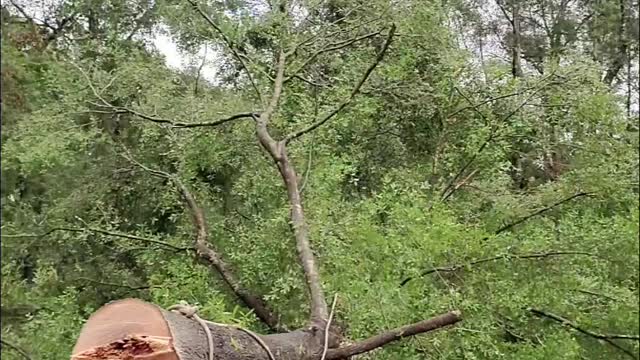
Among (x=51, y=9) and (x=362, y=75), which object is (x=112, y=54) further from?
(x=362, y=75)

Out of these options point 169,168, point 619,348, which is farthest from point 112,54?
point 619,348

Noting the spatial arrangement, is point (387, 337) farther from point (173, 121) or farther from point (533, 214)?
point (173, 121)

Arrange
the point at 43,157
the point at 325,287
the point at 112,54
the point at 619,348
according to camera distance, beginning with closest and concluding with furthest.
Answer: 1. the point at 619,348
2. the point at 325,287
3. the point at 43,157
4. the point at 112,54

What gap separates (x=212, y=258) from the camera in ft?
10.5

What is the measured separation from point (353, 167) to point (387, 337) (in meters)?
1.09

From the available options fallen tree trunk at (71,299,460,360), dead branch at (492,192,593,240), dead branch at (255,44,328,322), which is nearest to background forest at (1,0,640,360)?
dead branch at (492,192,593,240)

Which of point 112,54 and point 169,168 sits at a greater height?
point 112,54

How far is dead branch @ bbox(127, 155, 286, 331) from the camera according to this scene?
3.12m

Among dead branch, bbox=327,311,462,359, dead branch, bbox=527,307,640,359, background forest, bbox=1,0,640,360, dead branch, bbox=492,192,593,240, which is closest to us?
dead branch, bbox=527,307,640,359

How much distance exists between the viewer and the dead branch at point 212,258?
3.12 m

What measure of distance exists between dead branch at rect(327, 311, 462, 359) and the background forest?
0.20 metres

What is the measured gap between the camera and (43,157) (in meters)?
2.93

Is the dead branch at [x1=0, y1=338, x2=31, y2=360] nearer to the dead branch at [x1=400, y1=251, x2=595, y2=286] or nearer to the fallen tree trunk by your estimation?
the fallen tree trunk

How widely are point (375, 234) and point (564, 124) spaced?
3.49ft
